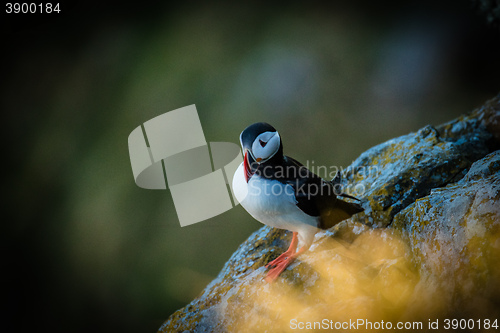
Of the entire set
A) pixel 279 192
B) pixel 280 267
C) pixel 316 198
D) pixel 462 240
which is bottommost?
pixel 280 267

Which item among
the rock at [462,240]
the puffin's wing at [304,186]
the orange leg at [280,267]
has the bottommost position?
the orange leg at [280,267]

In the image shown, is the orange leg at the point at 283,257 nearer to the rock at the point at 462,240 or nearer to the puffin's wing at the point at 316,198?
the puffin's wing at the point at 316,198

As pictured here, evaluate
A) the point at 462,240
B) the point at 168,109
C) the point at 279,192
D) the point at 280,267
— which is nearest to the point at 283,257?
the point at 280,267

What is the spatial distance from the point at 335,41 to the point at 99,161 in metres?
7.52

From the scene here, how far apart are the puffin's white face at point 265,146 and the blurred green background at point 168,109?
6.21 metres

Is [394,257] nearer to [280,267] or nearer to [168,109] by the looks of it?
[280,267]

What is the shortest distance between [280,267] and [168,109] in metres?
8.03

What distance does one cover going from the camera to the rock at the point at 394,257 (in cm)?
230

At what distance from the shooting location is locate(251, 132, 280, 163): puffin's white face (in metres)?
2.85

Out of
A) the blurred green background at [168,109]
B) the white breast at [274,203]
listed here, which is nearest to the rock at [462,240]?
the white breast at [274,203]

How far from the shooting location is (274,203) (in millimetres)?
2896

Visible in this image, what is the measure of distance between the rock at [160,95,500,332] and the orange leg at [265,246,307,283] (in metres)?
0.05

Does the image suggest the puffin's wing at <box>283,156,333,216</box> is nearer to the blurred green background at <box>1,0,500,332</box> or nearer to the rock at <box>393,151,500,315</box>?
the rock at <box>393,151,500,315</box>

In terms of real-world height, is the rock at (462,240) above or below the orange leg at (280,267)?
above
